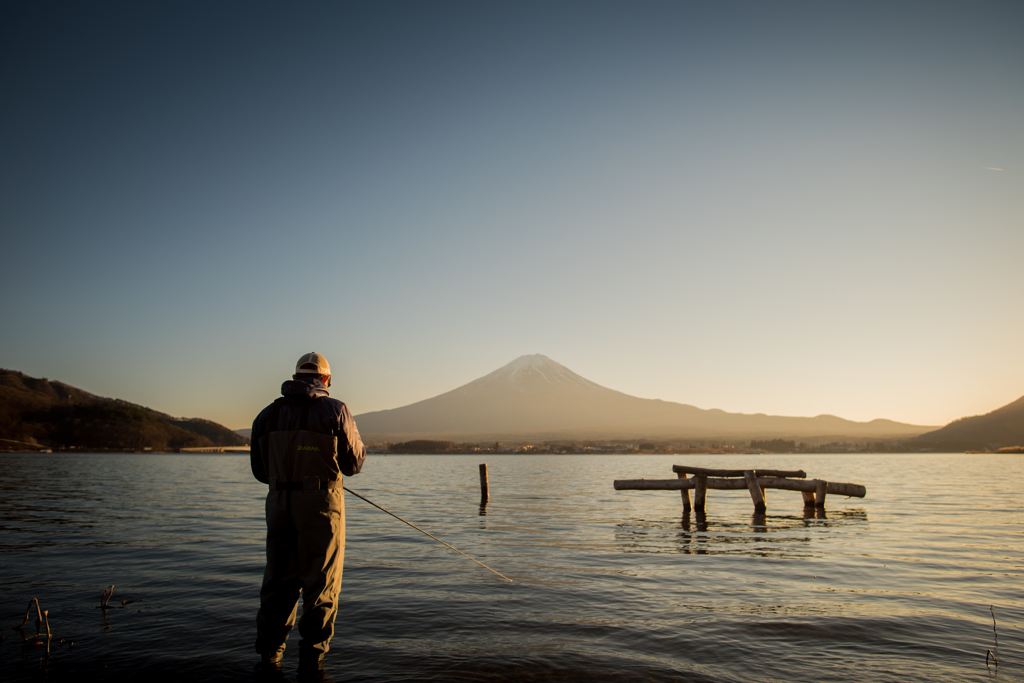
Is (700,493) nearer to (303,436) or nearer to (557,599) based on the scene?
(557,599)

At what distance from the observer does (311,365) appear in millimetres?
5586

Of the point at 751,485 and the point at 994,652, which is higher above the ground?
the point at 994,652

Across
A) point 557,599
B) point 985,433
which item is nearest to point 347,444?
point 557,599

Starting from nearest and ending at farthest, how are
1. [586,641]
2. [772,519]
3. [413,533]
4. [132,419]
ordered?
[586,641] → [413,533] → [772,519] → [132,419]

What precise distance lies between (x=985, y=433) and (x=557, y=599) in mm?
178306

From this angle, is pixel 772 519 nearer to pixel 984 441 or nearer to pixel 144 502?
pixel 144 502

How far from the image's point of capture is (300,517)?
5.09 m

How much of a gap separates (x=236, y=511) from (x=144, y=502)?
5.87m

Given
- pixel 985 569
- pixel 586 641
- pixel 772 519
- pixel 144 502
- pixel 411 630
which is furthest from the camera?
pixel 144 502

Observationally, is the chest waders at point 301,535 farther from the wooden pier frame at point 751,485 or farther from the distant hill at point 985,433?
the distant hill at point 985,433

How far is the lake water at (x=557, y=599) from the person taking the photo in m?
5.39

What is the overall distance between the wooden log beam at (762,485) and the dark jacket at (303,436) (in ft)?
52.9

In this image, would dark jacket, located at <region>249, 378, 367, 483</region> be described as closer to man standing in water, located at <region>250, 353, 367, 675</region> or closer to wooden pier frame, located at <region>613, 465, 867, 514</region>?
man standing in water, located at <region>250, 353, 367, 675</region>

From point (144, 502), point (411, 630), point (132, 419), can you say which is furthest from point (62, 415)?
point (411, 630)
